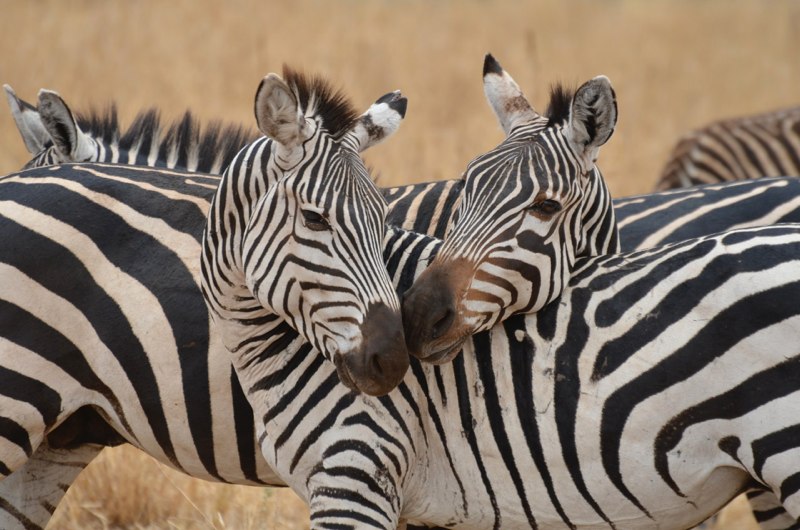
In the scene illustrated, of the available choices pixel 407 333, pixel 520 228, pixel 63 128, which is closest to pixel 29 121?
pixel 63 128

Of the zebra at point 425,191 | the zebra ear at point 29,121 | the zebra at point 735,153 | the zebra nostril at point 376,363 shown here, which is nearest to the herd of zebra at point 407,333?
the zebra nostril at point 376,363

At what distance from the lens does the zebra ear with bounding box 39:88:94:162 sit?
5418 mm

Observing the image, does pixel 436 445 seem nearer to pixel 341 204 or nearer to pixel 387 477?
pixel 387 477

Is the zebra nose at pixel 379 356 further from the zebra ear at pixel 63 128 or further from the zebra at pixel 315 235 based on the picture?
the zebra ear at pixel 63 128

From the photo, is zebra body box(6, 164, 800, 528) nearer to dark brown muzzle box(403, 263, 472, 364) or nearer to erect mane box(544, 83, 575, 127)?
dark brown muzzle box(403, 263, 472, 364)

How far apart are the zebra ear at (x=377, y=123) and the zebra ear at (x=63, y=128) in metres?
2.22

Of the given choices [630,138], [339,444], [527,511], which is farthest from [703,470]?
[630,138]

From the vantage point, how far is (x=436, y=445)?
373 cm

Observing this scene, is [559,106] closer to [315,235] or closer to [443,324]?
[443,324]

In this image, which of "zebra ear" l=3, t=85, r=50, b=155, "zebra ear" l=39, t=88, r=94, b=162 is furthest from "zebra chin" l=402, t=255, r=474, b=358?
"zebra ear" l=3, t=85, r=50, b=155

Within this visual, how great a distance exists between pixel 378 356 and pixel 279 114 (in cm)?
92

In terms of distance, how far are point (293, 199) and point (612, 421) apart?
1361mm

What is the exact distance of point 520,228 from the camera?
3.70m

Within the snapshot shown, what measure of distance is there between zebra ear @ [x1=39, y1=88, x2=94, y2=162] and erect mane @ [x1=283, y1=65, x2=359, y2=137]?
7.09ft
